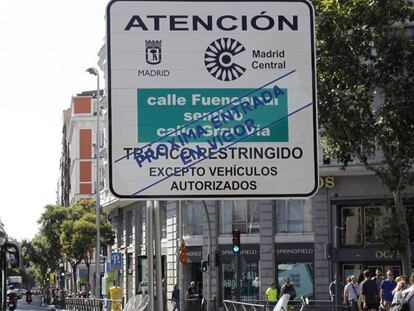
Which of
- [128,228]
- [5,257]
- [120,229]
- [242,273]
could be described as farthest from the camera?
[120,229]

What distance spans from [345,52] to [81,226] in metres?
39.8

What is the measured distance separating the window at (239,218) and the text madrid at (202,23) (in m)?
39.6

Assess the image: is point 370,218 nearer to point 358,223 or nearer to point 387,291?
point 358,223

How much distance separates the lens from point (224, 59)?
14.0 ft

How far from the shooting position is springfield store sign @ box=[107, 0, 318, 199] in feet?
13.8

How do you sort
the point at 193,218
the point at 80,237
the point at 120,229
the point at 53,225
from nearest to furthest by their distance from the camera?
1. the point at 193,218
2. the point at 120,229
3. the point at 80,237
4. the point at 53,225

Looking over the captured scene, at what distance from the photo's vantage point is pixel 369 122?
28953mm

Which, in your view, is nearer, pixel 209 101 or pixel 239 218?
pixel 209 101

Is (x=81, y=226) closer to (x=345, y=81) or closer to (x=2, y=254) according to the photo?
(x=345, y=81)

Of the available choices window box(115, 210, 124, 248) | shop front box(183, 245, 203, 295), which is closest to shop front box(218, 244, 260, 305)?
shop front box(183, 245, 203, 295)

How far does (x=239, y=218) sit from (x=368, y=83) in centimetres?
1721

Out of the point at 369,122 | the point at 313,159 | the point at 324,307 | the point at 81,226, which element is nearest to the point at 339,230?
the point at 324,307

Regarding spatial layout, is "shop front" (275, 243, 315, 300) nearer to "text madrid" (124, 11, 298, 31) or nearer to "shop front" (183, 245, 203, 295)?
"shop front" (183, 245, 203, 295)

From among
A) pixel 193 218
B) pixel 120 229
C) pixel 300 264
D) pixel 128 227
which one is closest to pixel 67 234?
pixel 120 229
